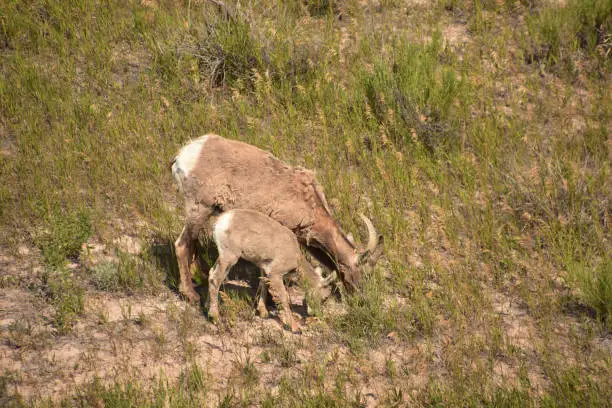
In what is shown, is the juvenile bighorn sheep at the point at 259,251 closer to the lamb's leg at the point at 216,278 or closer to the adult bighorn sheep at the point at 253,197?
the lamb's leg at the point at 216,278

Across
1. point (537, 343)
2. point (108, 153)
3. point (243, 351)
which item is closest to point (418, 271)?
point (537, 343)

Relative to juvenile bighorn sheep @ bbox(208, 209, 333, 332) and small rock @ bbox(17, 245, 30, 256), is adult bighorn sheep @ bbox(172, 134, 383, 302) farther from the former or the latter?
small rock @ bbox(17, 245, 30, 256)

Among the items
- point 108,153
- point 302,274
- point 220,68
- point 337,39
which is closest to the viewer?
point 302,274

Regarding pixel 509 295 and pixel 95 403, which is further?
pixel 509 295

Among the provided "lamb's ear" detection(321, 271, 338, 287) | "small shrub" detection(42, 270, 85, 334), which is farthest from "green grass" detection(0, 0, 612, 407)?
"lamb's ear" detection(321, 271, 338, 287)

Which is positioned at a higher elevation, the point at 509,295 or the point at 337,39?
→ the point at 337,39

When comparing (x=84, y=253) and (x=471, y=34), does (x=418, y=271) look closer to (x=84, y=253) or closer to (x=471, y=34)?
(x=84, y=253)

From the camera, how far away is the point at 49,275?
605cm

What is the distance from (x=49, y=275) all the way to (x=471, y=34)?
292 inches

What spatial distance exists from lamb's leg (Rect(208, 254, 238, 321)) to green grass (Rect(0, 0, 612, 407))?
A: 185mm

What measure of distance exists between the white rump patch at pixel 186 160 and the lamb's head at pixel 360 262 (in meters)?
1.71

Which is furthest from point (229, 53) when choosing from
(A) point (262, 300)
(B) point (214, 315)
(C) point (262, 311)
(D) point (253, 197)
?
(B) point (214, 315)

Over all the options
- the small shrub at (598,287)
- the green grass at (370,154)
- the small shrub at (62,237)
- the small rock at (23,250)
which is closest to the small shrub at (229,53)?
the green grass at (370,154)

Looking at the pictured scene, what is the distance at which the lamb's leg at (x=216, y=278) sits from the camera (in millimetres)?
5594
